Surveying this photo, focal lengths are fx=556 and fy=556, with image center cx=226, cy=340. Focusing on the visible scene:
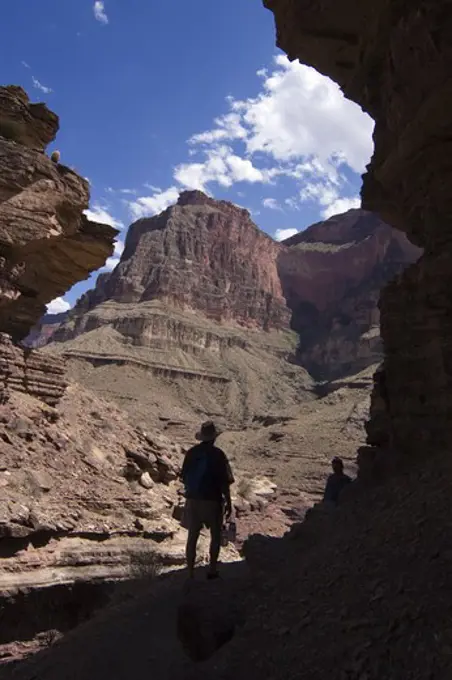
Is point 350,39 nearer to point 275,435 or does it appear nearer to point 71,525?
point 71,525

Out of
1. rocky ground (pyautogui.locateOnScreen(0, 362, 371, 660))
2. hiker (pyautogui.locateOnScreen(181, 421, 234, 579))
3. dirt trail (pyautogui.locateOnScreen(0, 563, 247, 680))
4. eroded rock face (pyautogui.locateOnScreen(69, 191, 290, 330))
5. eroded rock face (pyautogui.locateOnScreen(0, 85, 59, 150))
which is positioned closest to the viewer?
dirt trail (pyautogui.locateOnScreen(0, 563, 247, 680))

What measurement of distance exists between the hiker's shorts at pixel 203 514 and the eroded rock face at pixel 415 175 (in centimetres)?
237

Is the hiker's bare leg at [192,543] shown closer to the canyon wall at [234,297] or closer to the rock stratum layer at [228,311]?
the rock stratum layer at [228,311]

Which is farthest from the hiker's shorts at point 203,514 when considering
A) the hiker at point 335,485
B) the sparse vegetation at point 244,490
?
the sparse vegetation at point 244,490

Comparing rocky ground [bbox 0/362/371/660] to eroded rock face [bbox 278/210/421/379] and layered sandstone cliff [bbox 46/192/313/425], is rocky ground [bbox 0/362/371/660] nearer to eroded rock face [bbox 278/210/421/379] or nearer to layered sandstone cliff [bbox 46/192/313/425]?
layered sandstone cliff [bbox 46/192/313/425]

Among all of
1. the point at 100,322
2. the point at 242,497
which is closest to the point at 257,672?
the point at 242,497

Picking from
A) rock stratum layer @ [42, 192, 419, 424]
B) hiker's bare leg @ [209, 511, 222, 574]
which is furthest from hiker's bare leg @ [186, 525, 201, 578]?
rock stratum layer @ [42, 192, 419, 424]

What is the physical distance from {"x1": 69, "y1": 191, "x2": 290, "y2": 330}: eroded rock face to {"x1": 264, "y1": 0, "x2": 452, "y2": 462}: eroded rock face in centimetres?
8420

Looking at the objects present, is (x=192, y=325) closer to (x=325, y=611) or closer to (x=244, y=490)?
(x=244, y=490)

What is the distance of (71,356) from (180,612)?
2401 inches

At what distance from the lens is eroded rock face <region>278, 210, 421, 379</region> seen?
96625 mm

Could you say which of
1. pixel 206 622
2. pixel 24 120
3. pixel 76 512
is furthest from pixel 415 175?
pixel 24 120

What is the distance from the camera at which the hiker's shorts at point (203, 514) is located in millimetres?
5496

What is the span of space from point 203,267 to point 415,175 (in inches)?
3859
